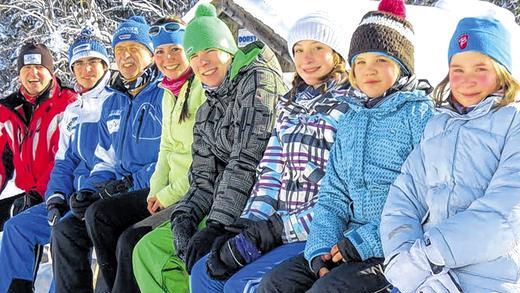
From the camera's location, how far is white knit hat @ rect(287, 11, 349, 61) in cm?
353

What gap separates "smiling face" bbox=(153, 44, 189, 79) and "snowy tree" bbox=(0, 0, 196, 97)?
417 inches

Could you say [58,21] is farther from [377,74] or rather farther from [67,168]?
[377,74]

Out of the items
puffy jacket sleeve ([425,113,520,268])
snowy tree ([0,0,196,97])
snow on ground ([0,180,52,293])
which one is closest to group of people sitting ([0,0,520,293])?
puffy jacket sleeve ([425,113,520,268])

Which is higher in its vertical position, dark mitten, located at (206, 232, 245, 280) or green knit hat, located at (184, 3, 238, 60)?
green knit hat, located at (184, 3, 238, 60)

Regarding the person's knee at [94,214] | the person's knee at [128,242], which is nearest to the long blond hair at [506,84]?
the person's knee at [128,242]

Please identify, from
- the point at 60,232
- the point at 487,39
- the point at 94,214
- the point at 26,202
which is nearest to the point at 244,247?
the point at 94,214

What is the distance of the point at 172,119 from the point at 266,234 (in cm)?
142

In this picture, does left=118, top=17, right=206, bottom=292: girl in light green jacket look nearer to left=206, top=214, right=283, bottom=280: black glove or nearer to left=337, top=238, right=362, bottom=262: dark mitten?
left=206, top=214, right=283, bottom=280: black glove

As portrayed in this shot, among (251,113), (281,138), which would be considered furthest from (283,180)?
(251,113)

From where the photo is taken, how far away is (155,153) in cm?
489

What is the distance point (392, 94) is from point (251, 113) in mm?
1003

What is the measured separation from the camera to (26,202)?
18.6 ft

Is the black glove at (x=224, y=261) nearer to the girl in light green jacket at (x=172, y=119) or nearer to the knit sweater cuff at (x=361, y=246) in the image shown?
the knit sweater cuff at (x=361, y=246)

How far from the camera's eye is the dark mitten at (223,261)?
341 centimetres
